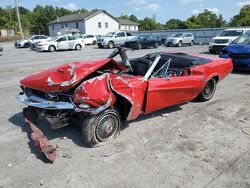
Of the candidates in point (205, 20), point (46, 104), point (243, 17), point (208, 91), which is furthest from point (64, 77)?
point (205, 20)

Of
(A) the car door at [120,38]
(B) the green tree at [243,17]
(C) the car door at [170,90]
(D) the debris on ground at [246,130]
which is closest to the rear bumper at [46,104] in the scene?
(C) the car door at [170,90]

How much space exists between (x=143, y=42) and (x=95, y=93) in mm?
22752

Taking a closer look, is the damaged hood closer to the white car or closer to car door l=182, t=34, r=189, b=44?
the white car

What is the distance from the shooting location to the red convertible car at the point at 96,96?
A: 13.3 feet

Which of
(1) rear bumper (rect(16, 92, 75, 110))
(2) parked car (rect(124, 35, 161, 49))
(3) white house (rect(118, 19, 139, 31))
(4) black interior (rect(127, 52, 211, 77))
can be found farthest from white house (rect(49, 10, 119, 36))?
(1) rear bumper (rect(16, 92, 75, 110))

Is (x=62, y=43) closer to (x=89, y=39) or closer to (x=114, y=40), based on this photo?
(x=114, y=40)

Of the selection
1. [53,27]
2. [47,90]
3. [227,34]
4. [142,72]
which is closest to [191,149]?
[142,72]

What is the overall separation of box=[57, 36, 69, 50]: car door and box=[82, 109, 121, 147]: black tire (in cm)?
2218

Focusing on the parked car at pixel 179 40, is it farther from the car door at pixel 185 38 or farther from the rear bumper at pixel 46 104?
the rear bumper at pixel 46 104

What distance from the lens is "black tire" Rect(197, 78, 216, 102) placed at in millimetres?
6624

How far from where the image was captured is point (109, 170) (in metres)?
3.65

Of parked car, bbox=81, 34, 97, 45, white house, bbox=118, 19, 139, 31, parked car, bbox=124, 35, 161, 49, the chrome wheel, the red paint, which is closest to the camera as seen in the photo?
the red paint

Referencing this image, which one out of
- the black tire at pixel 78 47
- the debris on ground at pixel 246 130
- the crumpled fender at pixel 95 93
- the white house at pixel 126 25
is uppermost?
the white house at pixel 126 25

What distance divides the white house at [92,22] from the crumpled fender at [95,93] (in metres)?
53.9
